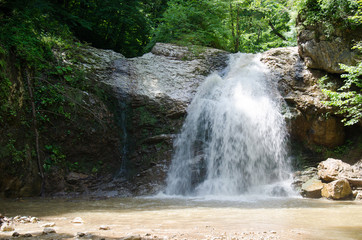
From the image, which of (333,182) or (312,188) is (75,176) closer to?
(312,188)

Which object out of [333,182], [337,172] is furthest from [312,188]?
[337,172]

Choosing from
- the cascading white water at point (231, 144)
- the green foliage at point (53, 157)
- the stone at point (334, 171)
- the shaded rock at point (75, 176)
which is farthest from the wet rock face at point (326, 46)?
the green foliage at point (53, 157)

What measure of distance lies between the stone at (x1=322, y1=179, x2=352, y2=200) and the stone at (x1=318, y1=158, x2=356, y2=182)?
55 centimetres

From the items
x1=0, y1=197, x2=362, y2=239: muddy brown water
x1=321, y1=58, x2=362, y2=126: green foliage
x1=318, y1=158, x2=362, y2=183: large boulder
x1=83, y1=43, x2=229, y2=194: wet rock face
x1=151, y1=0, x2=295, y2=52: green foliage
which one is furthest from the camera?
x1=151, y1=0, x2=295, y2=52: green foliage

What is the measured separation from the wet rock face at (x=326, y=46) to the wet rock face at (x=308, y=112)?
404 millimetres

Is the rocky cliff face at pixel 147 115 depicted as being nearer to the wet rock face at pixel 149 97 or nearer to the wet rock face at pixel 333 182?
the wet rock face at pixel 149 97

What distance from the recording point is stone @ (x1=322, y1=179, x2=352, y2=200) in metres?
7.08

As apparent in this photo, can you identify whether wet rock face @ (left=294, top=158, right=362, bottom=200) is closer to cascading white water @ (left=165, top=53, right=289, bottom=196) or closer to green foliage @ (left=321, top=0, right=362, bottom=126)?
cascading white water @ (left=165, top=53, right=289, bottom=196)

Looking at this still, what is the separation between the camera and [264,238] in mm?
3029

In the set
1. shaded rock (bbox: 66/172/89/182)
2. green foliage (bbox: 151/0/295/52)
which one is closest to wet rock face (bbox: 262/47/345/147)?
green foliage (bbox: 151/0/295/52)

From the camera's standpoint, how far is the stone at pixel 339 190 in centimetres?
708

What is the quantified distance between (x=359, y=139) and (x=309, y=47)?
Result: 3.39 meters

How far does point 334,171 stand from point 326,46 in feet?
13.5

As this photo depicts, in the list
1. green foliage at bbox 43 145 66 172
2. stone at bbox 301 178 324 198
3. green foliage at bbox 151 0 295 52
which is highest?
green foliage at bbox 151 0 295 52
